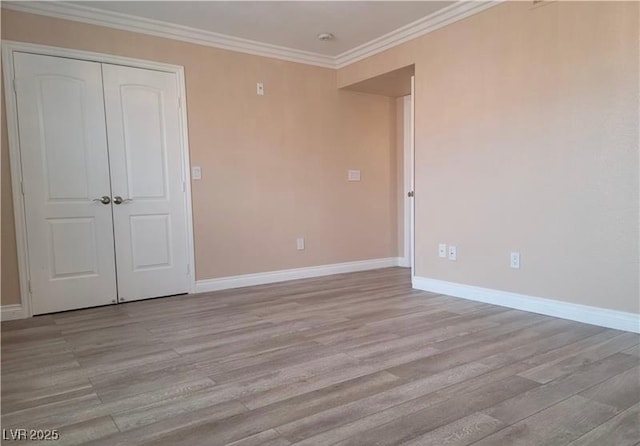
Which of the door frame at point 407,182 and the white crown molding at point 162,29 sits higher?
the white crown molding at point 162,29

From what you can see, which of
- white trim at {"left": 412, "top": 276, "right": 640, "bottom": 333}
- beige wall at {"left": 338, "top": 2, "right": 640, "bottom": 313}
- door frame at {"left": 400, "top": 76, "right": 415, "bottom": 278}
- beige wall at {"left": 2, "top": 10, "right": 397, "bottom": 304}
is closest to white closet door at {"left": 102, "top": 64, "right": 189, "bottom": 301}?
beige wall at {"left": 2, "top": 10, "right": 397, "bottom": 304}

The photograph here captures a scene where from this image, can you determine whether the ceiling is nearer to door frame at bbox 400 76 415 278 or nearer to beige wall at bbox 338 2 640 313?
beige wall at bbox 338 2 640 313

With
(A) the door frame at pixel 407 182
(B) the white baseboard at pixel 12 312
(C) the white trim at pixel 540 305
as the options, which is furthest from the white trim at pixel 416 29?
(B) the white baseboard at pixel 12 312

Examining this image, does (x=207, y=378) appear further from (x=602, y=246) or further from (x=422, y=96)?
(x=422, y=96)

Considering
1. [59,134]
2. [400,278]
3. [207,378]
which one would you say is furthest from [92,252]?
[400,278]

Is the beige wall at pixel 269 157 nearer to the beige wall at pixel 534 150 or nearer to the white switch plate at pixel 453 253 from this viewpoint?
the beige wall at pixel 534 150

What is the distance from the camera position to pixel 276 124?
4398mm

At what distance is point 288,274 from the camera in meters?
4.54

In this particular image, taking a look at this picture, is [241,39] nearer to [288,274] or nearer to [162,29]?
[162,29]

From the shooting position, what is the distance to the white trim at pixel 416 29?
3303 millimetres

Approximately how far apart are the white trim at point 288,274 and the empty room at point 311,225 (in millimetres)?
29

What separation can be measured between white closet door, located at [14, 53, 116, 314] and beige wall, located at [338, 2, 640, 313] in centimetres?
286

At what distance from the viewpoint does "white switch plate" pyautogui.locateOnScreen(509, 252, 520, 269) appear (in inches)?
123

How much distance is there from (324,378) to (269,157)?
2.85 metres
